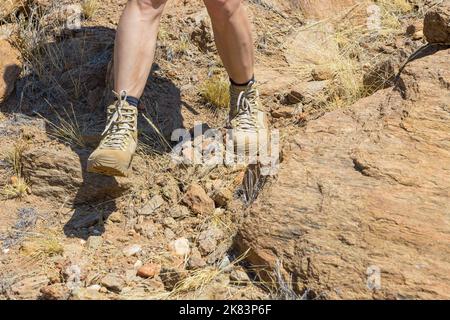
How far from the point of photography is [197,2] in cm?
473

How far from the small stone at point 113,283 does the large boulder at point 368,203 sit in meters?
0.53

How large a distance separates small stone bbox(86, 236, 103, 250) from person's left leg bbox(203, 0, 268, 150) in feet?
2.84

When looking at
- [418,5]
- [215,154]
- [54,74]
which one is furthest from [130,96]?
[418,5]

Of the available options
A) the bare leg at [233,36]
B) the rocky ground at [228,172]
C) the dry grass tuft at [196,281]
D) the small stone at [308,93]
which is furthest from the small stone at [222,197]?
the small stone at [308,93]

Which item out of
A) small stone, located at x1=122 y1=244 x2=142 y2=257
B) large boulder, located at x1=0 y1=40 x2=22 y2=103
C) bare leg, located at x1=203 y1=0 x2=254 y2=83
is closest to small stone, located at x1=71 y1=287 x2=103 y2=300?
small stone, located at x1=122 y1=244 x2=142 y2=257

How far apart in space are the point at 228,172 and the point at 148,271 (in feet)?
2.66

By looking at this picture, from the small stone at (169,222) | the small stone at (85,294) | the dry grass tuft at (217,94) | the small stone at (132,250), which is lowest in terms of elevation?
the small stone at (85,294)

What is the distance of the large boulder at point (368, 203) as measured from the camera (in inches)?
98.8

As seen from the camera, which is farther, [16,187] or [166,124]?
[166,124]

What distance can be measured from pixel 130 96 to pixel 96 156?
38 cm

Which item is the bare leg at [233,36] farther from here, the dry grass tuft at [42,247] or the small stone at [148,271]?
the dry grass tuft at [42,247]

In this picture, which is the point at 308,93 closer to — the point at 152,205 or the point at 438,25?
the point at 438,25
